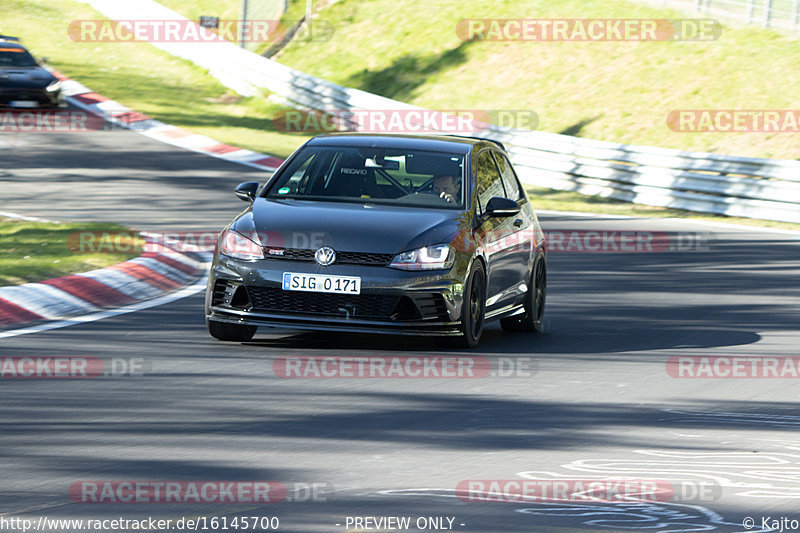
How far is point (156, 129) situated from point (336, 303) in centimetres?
2019

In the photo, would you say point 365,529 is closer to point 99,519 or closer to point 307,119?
point 99,519

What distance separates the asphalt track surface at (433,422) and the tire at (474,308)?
16 centimetres

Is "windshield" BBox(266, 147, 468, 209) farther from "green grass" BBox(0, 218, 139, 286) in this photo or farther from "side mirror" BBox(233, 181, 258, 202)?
"green grass" BBox(0, 218, 139, 286)

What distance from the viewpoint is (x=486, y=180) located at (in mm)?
11086

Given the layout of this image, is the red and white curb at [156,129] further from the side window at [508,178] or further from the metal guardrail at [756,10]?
the metal guardrail at [756,10]

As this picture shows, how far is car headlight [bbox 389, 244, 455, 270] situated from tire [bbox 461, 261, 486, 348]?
26 centimetres

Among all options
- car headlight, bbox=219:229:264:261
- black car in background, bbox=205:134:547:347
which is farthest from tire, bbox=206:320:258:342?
car headlight, bbox=219:229:264:261

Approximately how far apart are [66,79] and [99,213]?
56.5 feet

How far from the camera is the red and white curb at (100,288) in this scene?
10.9m

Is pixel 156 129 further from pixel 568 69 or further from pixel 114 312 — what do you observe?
pixel 114 312

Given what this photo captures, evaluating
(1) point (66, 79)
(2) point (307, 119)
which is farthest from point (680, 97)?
(1) point (66, 79)

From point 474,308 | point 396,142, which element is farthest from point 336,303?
point 396,142

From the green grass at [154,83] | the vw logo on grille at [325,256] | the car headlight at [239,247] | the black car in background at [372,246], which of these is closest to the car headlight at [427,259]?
the black car in background at [372,246]

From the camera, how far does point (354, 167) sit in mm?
10695
